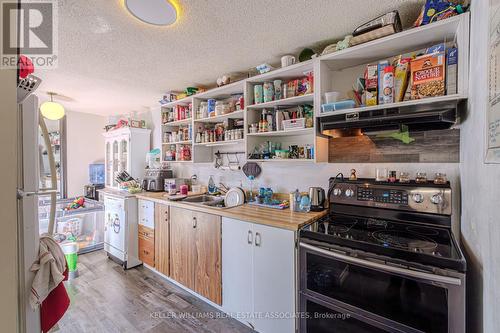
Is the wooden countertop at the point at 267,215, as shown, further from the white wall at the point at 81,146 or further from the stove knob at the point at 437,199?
the white wall at the point at 81,146

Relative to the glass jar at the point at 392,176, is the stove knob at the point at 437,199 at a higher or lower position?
lower

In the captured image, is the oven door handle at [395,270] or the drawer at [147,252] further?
the drawer at [147,252]

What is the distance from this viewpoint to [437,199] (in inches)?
52.5

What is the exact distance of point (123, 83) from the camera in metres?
2.51

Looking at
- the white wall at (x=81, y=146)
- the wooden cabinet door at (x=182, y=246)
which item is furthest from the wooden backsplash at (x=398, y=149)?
the white wall at (x=81, y=146)

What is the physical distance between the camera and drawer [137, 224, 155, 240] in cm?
256

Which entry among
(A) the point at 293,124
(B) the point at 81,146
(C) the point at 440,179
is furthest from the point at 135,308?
(B) the point at 81,146

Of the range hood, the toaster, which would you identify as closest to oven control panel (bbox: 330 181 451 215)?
the range hood

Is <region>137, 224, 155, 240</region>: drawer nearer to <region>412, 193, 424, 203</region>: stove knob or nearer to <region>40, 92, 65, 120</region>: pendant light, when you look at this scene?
<region>40, 92, 65, 120</region>: pendant light

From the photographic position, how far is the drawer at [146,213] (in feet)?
8.42

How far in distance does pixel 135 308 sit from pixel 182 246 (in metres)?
0.65

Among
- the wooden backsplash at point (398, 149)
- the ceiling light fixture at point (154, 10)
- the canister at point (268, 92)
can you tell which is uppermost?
the ceiling light fixture at point (154, 10)

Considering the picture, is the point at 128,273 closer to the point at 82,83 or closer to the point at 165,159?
the point at 165,159

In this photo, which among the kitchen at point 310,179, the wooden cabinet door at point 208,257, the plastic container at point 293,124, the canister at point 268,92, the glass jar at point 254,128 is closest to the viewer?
the kitchen at point 310,179
